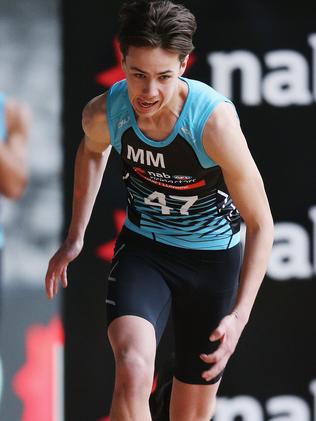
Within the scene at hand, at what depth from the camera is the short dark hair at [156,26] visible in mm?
3203

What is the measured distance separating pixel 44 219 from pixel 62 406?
909 millimetres

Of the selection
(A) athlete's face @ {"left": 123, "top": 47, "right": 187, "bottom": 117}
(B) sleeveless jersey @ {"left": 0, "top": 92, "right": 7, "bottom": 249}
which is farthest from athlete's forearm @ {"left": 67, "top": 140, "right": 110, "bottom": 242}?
(B) sleeveless jersey @ {"left": 0, "top": 92, "right": 7, "bottom": 249}

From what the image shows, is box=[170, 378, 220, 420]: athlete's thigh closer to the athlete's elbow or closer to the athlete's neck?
the athlete's neck

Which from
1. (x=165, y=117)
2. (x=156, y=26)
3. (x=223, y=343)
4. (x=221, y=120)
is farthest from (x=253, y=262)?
(x=156, y=26)

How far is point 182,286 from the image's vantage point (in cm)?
375

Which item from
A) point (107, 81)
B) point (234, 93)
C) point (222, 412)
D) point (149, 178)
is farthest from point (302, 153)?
point (149, 178)

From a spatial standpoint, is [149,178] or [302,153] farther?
[302,153]

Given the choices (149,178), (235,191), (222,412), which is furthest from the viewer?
(222,412)

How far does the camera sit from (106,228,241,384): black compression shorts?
3.58 metres

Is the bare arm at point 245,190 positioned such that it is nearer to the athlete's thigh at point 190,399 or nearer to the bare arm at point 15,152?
the athlete's thigh at point 190,399

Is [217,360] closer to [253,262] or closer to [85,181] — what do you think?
[253,262]

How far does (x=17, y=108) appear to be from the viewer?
477cm

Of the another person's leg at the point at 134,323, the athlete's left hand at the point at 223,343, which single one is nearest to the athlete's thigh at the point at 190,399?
the another person's leg at the point at 134,323

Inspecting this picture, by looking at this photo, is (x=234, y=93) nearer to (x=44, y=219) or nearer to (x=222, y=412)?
(x=44, y=219)
